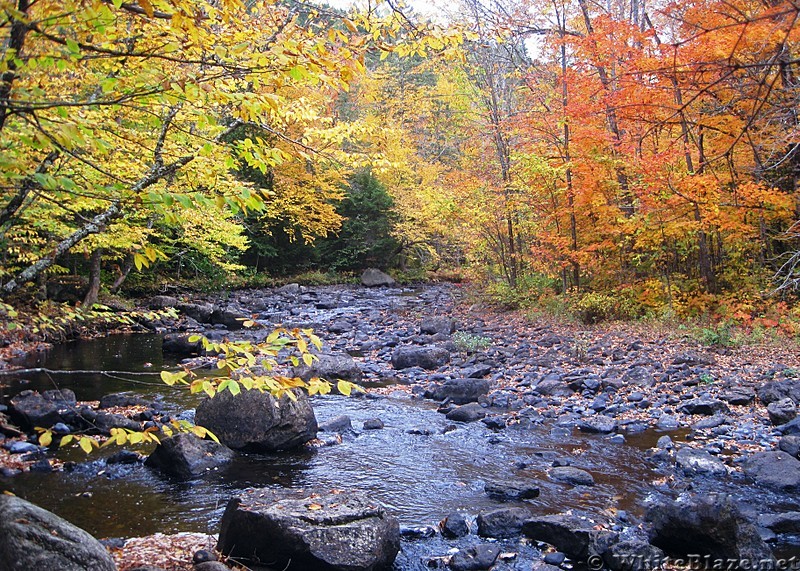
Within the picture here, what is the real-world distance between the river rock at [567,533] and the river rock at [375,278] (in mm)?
26617

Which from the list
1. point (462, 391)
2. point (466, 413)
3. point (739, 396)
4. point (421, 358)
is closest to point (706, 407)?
point (739, 396)

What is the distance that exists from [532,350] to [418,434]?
563 centimetres

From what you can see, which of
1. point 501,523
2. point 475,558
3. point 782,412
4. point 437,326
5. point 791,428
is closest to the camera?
point 475,558

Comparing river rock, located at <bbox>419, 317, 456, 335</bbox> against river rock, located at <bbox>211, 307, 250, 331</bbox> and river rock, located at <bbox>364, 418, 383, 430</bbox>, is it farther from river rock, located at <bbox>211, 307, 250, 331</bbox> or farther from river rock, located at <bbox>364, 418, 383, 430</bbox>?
river rock, located at <bbox>364, 418, 383, 430</bbox>

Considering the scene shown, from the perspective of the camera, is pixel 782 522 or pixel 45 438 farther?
pixel 782 522

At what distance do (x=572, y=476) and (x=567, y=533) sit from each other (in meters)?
1.66

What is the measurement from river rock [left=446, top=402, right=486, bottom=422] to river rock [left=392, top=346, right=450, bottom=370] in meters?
3.57

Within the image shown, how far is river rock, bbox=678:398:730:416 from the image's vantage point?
857cm

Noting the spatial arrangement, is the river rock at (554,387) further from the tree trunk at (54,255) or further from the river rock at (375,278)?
the river rock at (375,278)

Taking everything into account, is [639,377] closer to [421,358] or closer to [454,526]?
[421,358]

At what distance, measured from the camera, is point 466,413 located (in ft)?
30.3

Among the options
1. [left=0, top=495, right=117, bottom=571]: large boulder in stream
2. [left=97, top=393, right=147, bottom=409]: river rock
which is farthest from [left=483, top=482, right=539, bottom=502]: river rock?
[left=97, top=393, right=147, bottom=409]: river rock

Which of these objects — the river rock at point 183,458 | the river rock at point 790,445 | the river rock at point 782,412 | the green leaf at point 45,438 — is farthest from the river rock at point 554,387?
the green leaf at point 45,438

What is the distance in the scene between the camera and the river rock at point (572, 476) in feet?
21.9
